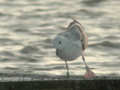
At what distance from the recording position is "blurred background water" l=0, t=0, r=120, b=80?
41.4 feet

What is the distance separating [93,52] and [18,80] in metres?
6.75

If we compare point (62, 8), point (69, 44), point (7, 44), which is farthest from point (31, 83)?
point (62, 8)

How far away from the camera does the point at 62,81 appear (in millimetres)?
7953

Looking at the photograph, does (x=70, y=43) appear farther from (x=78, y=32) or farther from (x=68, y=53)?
(x=78, y=32)

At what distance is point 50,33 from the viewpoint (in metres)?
16.9

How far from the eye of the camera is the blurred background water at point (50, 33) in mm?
12633

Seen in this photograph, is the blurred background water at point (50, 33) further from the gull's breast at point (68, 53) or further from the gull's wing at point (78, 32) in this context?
the gull's breast at point (68, 53)

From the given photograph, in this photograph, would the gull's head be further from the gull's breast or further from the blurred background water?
the blurred background water

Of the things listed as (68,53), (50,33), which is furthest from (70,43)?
(50,33)

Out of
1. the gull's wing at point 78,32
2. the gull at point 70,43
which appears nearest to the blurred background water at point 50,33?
the gull's wing at point 78,32

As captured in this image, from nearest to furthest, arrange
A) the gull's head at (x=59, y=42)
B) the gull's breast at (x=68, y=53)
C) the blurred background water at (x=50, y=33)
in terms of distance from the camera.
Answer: the gull's head at (x=59, y=42)
the gull's breast at (x=68, y=53)
the blurred background water at (x=50, y=33)

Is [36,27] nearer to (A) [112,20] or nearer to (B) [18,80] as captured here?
(A) [112,20]

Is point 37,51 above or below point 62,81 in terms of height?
below

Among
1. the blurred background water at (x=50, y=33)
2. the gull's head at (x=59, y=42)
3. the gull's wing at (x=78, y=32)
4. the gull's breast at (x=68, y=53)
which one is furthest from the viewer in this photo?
the blurred background water at (x=50, y=33)
